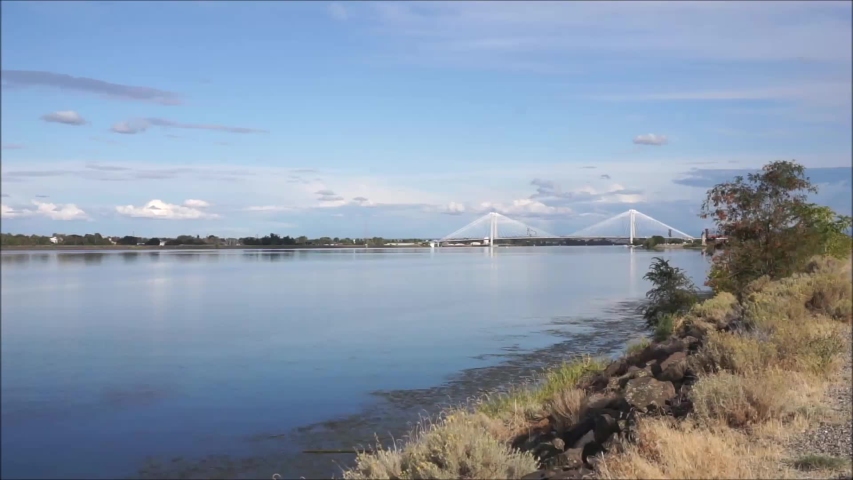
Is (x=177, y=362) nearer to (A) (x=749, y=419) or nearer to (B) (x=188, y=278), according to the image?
(A) (x=749, y=419)

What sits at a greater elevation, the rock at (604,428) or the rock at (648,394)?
the rock at (648,394)

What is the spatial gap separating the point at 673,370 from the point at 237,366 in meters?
11.3

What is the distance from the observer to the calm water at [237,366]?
38.0ft

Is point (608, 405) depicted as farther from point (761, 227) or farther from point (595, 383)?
point (761, 227)

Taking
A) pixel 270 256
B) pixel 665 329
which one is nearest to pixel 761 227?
pixel 665 329

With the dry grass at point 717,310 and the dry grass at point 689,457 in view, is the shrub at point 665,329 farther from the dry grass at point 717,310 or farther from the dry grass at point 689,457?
the dry grass at point 689,457

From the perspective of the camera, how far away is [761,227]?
78.6 feet

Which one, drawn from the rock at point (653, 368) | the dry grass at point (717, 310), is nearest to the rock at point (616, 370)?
the rock at point (653, 368)

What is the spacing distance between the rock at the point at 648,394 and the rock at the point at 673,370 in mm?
813

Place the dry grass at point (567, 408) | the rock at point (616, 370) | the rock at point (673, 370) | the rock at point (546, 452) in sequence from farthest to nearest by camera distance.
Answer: the rock at point (616, 370), the rock at point (673, 370), the dry grass at point (567, 408), the rock at point (546, 452)

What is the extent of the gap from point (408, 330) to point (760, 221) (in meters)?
11.7

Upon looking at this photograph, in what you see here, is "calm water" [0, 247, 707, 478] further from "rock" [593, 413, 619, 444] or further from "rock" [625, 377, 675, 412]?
"rock" [625, 377, 675, 412]

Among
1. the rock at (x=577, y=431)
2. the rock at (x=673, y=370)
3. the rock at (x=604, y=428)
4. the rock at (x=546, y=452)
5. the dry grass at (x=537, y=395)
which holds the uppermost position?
the rock at (x=673, y=370)

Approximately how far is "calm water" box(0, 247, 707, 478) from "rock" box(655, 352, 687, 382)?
4.41 m
